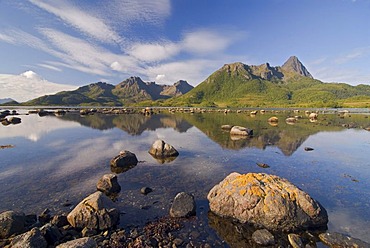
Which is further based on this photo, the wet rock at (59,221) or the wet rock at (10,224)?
the wet rock at (59,221)

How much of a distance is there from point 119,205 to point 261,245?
9.73 m

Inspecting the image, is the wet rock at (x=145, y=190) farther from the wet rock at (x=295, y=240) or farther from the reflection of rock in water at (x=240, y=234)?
the wet rock at (x=295, y=240)

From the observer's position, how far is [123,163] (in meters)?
24.2

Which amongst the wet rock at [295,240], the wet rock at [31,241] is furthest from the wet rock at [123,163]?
the wet rock at [295,240]

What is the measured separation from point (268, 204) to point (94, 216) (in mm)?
10612

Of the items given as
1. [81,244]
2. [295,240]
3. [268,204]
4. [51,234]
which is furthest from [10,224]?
[295,240]

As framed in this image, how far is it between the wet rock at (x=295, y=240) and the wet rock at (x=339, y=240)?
1.37 m

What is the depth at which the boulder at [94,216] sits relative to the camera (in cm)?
1226

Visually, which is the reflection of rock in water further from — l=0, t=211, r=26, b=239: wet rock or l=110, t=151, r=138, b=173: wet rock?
l=110, t=151, r=138, b=173: wet rock

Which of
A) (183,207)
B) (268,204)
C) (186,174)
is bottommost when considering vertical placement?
(186,174)

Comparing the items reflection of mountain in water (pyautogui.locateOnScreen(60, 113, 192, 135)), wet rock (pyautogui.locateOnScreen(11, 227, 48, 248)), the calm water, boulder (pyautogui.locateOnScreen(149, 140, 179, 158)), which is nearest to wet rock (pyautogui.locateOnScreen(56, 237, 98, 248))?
wet rock (pyautogui.locateOnScreen(11, 227, 48, 248))

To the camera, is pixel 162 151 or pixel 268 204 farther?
pixel 162 151

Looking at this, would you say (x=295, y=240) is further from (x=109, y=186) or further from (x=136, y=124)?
(x=136, y=124)

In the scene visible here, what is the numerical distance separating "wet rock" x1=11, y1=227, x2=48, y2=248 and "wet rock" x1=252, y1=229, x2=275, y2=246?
1075 centimetres
